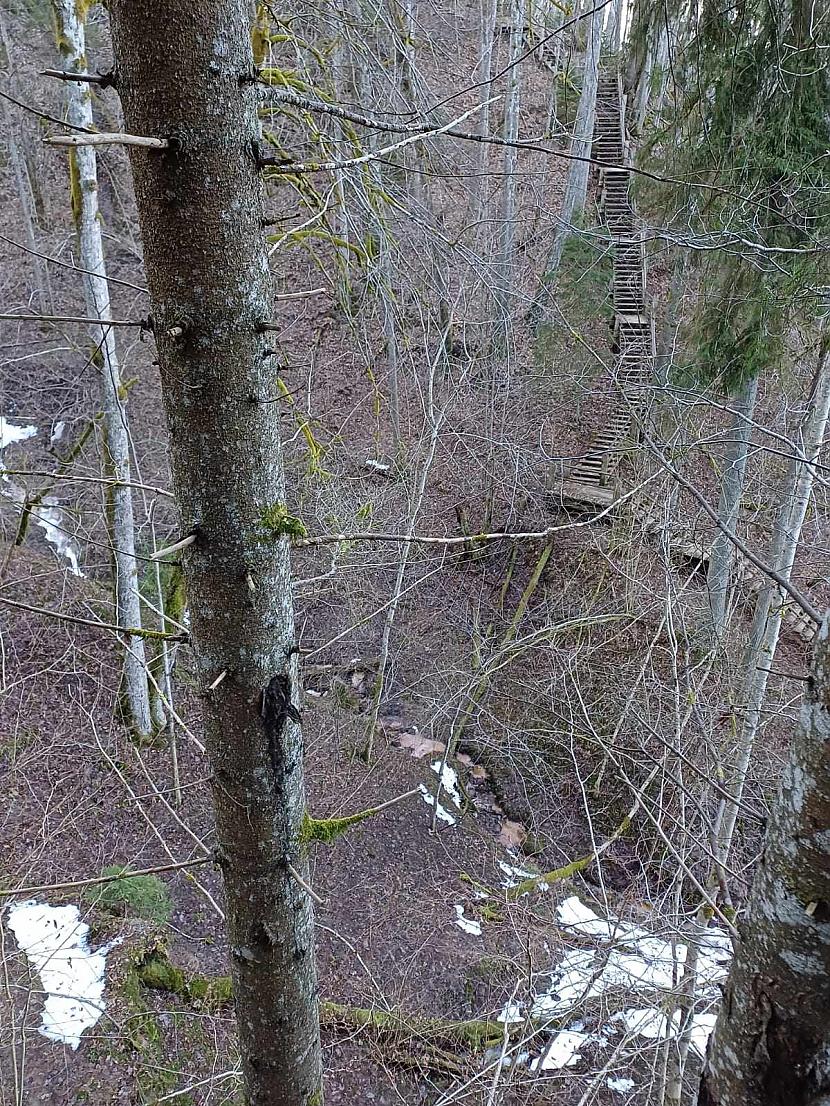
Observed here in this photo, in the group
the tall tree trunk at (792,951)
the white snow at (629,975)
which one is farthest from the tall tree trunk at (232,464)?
the white snow at (629,975)

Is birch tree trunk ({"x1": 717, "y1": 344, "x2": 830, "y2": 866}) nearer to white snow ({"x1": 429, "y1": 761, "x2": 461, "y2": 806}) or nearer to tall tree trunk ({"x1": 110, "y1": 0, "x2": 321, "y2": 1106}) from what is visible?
white snow ({"x1": 429, "y1": 761, "x2": 461, "y2": 806})

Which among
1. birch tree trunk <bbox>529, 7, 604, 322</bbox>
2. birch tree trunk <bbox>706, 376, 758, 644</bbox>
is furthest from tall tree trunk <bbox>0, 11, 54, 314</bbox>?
birch tree trunk <bbox>706, 376, 758, 644</bbox>

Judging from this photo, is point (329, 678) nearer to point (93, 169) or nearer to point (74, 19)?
point (93, 169)

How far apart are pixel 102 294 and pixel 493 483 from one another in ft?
22.8

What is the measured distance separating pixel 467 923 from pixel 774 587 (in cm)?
483

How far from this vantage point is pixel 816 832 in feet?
2.71

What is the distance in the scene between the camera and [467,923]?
25.3 ft

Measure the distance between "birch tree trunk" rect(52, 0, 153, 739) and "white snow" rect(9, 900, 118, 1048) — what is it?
7.19ft

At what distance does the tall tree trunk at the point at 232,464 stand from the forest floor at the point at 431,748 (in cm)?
223

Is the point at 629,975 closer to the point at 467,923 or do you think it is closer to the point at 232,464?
the point at 232,464

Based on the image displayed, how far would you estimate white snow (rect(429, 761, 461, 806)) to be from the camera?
375 inches

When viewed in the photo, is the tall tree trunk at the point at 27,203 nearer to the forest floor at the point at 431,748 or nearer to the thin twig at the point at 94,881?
the forest floor at the point at 431,748

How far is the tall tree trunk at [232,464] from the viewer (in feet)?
3.88

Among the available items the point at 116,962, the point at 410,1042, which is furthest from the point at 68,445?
the point at 410,1042
